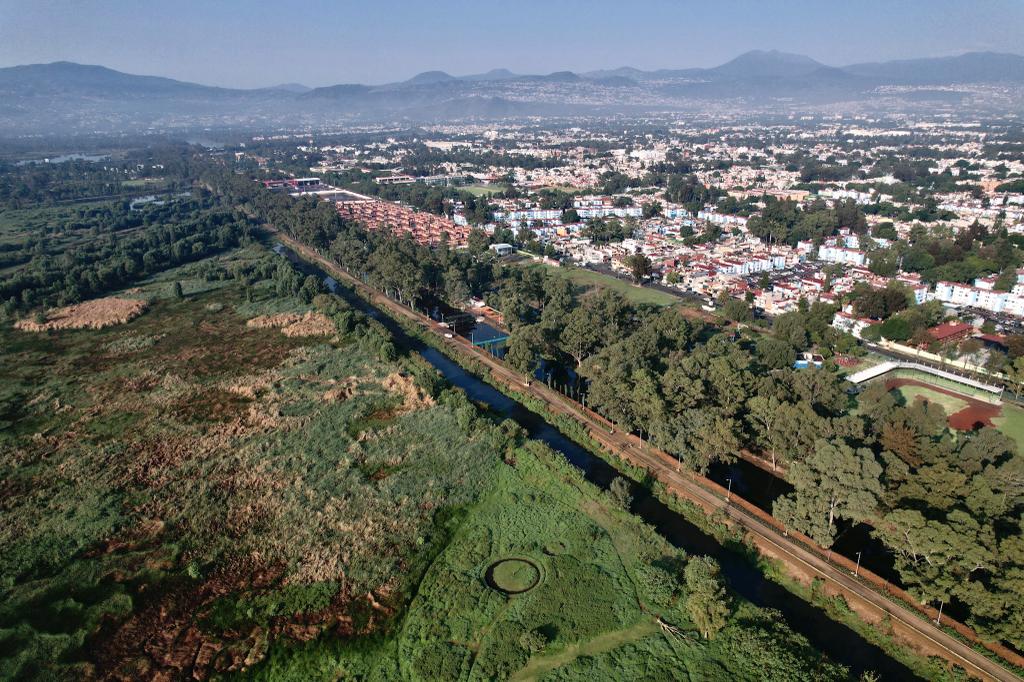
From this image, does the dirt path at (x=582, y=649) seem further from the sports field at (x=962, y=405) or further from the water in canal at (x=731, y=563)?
the sports field at (x=962, y=405)

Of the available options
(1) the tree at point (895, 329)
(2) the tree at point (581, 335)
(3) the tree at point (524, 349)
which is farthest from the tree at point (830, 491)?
(1) the tree at point (895, 329)

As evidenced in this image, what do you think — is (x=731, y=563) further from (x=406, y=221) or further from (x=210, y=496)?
(x=406, y=221)

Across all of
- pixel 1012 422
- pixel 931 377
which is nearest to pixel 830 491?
pixel 1012 422

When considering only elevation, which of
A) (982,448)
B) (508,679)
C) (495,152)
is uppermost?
(495,152)

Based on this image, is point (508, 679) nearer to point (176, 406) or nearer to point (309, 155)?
point (176, 406)

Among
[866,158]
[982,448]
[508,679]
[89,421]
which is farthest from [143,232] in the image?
[866,158]

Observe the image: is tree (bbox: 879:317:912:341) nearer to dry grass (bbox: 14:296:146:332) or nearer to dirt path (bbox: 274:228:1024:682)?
dirt path (bbox: 274:228:1024:682)
